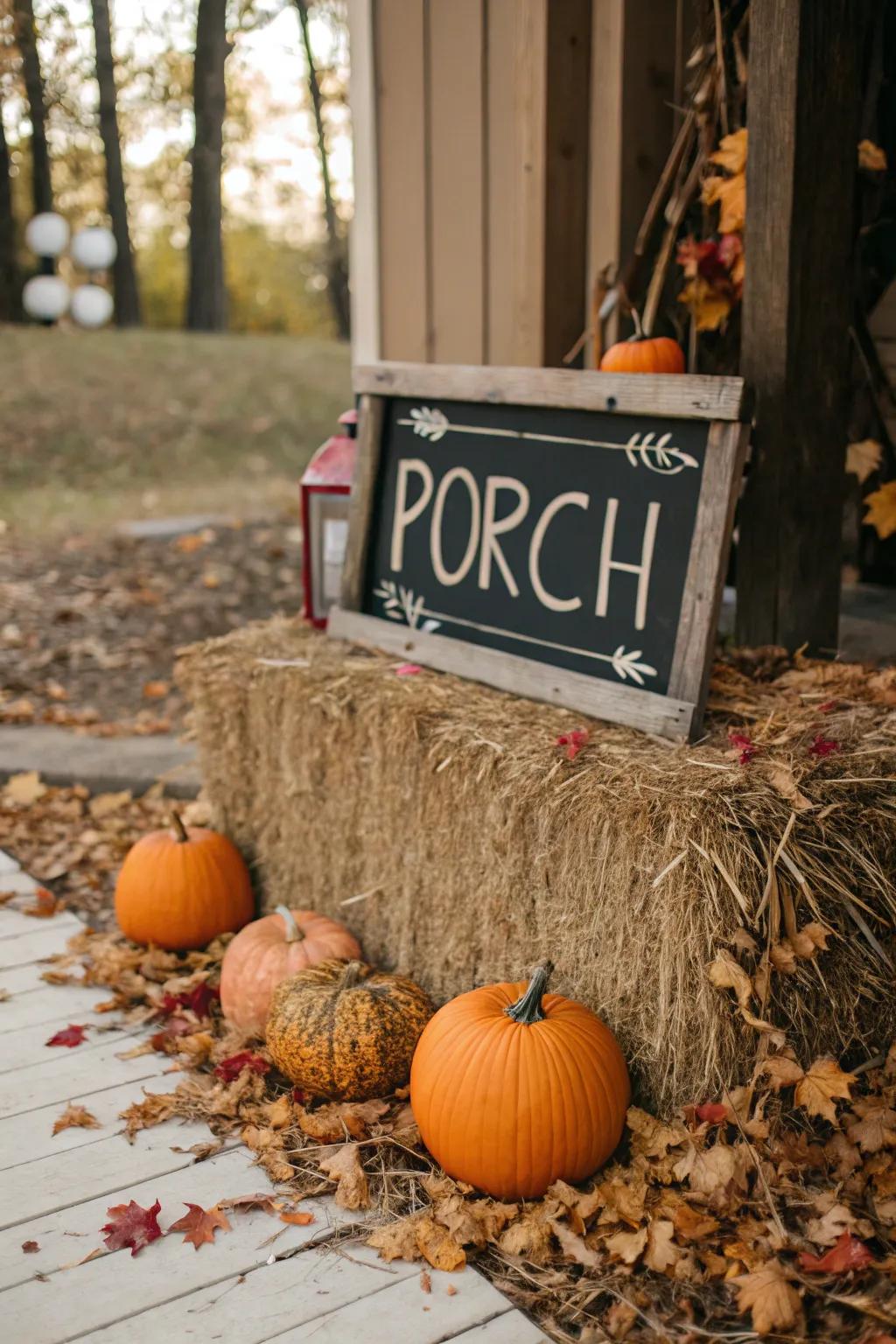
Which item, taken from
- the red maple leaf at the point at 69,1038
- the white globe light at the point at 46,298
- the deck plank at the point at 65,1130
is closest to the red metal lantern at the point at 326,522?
the red maple leaf at the point at 69,1038

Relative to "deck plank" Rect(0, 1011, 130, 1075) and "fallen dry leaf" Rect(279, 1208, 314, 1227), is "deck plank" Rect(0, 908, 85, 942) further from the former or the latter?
"fallen dry leaf" Rect(279, 1208, 314, 1227)

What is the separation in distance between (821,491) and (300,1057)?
180 cm

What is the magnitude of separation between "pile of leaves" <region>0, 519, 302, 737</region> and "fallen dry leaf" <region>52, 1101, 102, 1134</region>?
250 centimetres

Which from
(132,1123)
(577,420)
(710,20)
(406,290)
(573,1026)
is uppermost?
(710,20)

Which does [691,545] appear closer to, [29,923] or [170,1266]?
[170,1266]

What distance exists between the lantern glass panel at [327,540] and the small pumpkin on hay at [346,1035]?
4.46 feet

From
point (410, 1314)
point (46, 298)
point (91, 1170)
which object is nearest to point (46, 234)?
point (46, 298)

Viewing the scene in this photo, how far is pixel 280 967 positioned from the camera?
304 cm

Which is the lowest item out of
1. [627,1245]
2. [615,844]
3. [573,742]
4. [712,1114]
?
[627,1245]

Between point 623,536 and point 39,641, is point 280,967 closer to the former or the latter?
point 623,536

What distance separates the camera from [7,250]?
54.4ft

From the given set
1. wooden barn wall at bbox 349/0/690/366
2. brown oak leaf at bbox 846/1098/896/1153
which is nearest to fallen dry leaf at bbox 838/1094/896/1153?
brown oak leaf at bbox 846/1098/896/1153

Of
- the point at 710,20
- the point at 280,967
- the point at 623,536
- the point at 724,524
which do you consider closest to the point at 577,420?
the point at 623,536

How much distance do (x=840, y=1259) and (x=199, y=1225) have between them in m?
1.14
